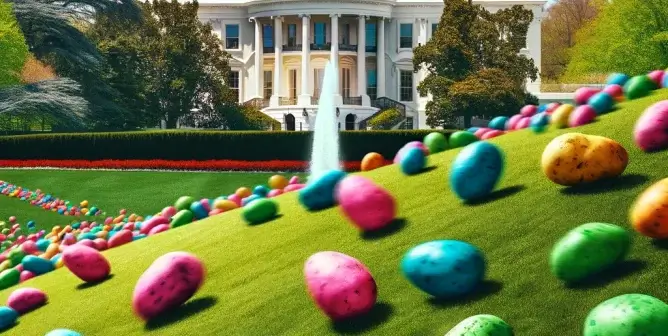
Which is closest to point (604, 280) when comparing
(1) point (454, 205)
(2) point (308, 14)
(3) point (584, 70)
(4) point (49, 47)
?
(1) point (454, 205)

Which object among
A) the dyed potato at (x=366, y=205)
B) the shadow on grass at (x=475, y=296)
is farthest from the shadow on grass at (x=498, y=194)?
the shadow on grass at (x=475, y=296)

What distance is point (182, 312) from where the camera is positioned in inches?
265

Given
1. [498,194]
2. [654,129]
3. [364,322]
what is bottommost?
[364,322]

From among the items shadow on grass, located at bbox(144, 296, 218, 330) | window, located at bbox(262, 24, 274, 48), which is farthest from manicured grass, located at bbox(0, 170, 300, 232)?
window, located at bbox(262, 24, 274, 48)

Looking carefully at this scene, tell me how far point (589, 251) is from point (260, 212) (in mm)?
4035

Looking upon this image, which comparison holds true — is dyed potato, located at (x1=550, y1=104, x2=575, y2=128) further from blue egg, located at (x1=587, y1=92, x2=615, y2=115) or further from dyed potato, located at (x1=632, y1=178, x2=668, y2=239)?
dyed potato, located at (x1=632, y1=178, x2=668, y2=239)

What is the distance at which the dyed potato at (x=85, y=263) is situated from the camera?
8.23 metres

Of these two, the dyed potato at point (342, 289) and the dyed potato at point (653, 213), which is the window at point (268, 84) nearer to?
the dyed potato at point (342, 289)

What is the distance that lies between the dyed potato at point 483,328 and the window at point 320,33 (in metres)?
57.2

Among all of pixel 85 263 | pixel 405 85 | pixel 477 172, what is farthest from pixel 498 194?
pixel 405 85

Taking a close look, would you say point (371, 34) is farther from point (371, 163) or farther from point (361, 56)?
point (371, 163)

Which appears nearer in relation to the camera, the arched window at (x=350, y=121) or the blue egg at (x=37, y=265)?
the blue egg at (x=37, y=265)

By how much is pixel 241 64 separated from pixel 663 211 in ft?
192

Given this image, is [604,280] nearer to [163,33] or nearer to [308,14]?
[163,33]
